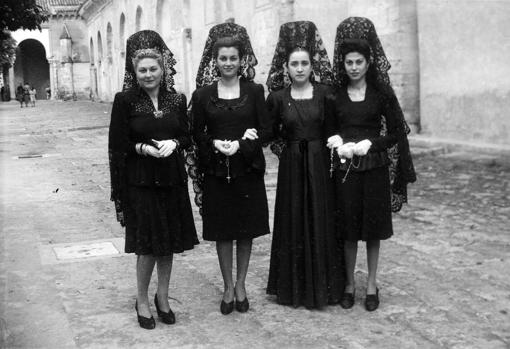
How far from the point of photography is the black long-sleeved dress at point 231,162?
451 cm

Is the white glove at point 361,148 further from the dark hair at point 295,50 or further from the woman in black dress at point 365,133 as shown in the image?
the dark hair at point 295,50

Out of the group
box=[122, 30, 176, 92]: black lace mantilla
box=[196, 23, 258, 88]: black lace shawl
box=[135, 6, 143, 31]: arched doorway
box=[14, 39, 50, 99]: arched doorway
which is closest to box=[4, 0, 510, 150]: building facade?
box=[196, 23, 258, 88]: black lace shawl

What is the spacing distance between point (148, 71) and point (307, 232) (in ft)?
4.79

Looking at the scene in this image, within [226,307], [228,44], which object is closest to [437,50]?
[228,44]

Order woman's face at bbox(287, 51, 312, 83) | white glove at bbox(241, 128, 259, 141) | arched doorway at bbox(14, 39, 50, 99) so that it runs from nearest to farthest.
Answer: white glove at bbox(241, 128, 259, 141) < woman's face at bbox(287, 51, 312, 83) < arched doorway at bbox(14, 39, 50, 99)

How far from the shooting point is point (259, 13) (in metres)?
17.1

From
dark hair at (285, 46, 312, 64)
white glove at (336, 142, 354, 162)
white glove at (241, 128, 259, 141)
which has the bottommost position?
white glove at (336, 142, 354, 162)

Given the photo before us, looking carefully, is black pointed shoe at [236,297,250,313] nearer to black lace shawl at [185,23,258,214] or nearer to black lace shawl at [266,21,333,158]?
black lace shawl at [185,23,258,214]

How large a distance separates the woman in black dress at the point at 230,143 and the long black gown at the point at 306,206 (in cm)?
17

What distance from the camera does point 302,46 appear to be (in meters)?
4.58

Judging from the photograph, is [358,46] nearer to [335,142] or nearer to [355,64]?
[355,64]

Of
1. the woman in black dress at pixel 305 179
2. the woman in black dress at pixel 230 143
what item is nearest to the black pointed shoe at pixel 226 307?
the woman in black dress at pixel 230 143

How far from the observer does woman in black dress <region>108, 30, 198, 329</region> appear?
4.35 meters

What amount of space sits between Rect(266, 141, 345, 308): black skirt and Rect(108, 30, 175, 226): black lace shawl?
1.01 m
